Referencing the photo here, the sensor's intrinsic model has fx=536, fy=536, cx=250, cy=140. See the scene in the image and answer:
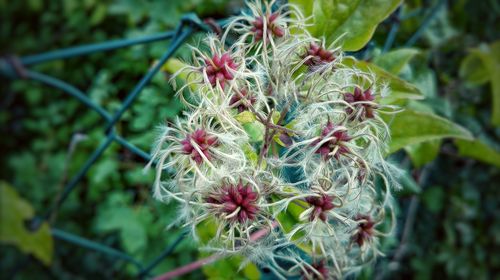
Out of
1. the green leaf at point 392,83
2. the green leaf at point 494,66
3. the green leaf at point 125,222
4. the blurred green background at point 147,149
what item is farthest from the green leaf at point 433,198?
the green leaf at point 392,83

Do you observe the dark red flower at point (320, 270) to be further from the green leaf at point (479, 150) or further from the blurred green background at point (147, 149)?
the green leaf at point (479, 150)

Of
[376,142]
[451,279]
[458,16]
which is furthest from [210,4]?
[451,279]

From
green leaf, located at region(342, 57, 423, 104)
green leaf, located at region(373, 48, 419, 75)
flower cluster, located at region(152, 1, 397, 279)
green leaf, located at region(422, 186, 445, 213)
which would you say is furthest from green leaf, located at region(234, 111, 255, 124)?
green leaf, located at region(422, 186, 445, 213)

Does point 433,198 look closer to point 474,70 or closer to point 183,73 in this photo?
point 474,70

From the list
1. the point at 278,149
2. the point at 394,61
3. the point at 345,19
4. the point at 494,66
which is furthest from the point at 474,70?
the point at 278,149

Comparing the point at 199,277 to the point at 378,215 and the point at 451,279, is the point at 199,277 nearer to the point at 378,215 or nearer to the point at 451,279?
the point at 378,215

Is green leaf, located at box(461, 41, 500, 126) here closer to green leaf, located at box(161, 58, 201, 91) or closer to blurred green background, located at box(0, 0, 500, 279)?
blurred green background, located at box(0, 0, 500, 279)
